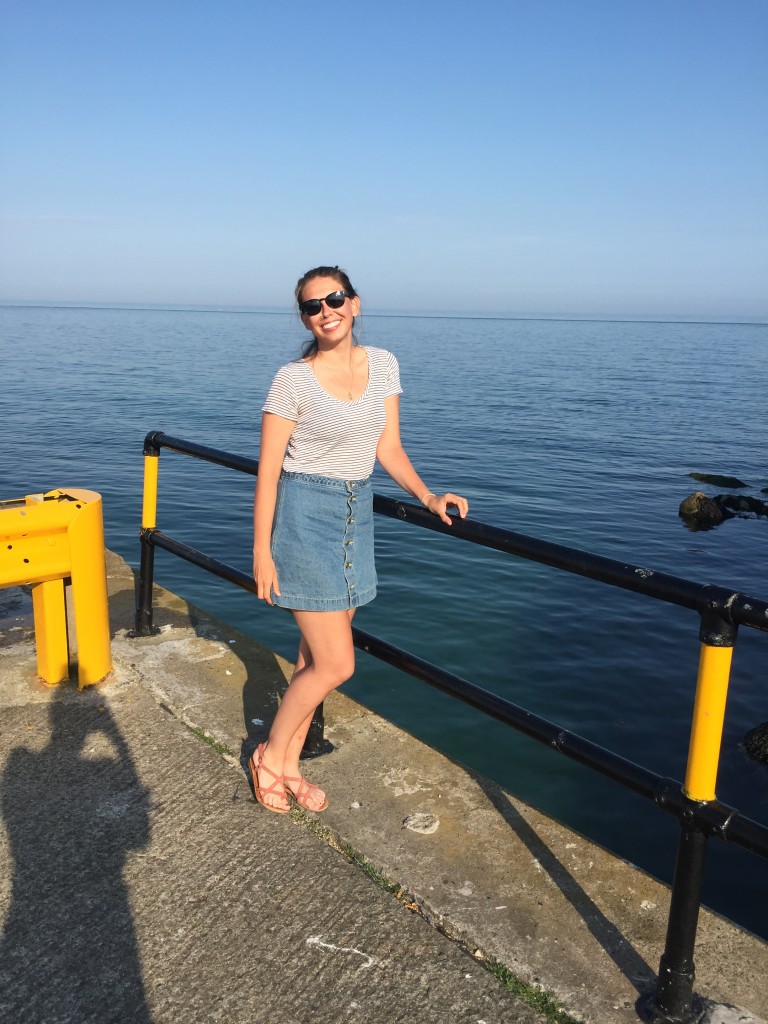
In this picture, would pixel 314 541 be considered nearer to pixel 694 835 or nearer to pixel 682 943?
pixel 694 835

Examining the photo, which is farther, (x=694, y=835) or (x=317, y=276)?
(x=317, y=276)

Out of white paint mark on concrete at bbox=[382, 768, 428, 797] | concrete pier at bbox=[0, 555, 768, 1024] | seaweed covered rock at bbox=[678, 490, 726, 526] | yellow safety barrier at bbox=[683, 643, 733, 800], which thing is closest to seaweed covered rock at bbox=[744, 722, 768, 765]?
concrete pier at bbox=[0, 555, 768, 1024]

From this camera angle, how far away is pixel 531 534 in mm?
13391

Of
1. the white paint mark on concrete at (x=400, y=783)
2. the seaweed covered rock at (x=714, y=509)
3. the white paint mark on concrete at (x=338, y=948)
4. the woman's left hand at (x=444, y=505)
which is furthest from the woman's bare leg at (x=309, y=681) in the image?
the seaweed covered rock at (x=714, y=509)

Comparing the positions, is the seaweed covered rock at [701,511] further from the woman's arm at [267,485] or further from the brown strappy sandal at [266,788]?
the woman's arm at [267,485]

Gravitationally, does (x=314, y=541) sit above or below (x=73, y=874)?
above

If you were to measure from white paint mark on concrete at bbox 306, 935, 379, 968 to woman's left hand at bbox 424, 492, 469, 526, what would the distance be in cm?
123

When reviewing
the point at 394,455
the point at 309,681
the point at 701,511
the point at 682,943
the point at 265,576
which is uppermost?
the point at 394,455

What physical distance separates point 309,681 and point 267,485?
27.3 inches

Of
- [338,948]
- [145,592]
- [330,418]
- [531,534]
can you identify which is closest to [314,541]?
[330,418]

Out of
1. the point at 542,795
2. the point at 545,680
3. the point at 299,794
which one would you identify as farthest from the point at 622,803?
the point at 299,794

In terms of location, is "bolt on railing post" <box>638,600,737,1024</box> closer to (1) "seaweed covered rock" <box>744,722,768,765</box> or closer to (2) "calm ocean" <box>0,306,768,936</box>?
(2) "calm ocean" <box>0,306,768,936</box>

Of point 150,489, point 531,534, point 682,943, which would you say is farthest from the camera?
point 531,534

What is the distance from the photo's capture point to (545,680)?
8.20 meters
